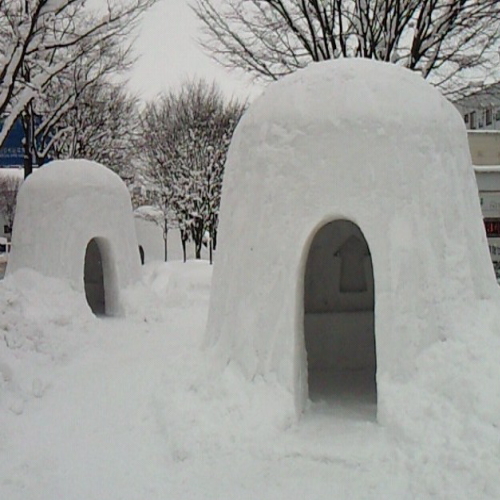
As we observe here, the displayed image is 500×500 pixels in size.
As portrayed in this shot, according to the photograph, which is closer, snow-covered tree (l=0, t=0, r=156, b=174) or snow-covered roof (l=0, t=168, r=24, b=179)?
snow-covered tree (l=0, t=0, r=156, b=174)

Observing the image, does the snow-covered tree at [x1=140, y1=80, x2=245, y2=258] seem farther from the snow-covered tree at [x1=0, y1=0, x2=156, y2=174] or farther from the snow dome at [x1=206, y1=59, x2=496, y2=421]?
the snow dome at [x1=206, y1=59, x2=496, y2=421]

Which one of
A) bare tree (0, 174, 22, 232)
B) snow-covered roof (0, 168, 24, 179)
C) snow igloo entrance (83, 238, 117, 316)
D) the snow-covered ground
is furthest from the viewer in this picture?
snow-covered roof (0, 168, 24, 179)

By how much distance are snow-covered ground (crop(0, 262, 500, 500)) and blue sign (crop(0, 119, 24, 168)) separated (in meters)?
10.5

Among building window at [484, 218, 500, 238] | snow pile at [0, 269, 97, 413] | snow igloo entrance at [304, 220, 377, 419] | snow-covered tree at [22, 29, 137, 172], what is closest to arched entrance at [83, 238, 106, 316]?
snow pile at [0, 269, 97, 413]

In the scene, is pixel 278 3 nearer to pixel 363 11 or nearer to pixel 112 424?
pixel 363 11

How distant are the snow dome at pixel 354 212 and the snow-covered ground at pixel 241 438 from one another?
250 millimetres

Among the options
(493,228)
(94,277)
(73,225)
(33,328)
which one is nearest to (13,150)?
(94,277)

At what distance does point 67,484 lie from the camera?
17.0ft

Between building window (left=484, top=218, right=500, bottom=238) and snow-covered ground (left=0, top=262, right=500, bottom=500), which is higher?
building window (left=484, top=218, right=500, bottom=238)

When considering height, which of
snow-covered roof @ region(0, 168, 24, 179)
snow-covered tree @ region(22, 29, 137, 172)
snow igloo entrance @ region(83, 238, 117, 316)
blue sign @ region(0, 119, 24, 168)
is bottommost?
snow igloo entrance @ region(83, 238, 117, 316)

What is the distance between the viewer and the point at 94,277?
47.9 ft

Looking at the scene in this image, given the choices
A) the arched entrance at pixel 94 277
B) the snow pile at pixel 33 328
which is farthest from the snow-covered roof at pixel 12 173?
the snow pile at pixel 33 328

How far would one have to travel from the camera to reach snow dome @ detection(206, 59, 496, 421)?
5.73m

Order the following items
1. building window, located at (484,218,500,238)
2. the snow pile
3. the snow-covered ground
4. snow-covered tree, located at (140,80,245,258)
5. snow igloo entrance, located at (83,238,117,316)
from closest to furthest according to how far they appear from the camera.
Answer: the snow-covered ground < the snow pile < building window, located at (484,218,500,238) < snow igloo entrance, located at (83,238,117,316) < snow-covered tree, located at (140,80,245,258)
